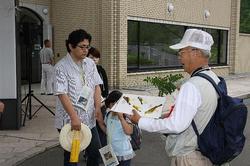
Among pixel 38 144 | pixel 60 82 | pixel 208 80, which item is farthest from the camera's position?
pixel 38 144

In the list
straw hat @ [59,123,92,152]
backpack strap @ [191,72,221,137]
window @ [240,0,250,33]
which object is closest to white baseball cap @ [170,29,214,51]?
backpack strap @ [191,72,221,137]

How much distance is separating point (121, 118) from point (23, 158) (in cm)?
289

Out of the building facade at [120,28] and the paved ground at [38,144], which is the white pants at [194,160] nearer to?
the paved ground at [38,144]

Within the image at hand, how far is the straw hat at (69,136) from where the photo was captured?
460 centimetres

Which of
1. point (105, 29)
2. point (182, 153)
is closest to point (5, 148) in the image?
point (182, 153)

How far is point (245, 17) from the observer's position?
3822cm

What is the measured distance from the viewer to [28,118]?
34.3 feet

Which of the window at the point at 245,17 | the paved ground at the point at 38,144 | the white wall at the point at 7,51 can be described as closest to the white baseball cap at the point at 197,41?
the paved ground at the point at 38,144

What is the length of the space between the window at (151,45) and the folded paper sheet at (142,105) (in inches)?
581

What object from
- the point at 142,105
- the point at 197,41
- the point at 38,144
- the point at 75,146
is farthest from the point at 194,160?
the point at 38,144

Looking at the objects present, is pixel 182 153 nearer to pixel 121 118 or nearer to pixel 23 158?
pixel 121 118

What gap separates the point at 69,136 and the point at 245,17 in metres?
35.7

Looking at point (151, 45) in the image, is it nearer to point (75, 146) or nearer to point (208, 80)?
point (75, 146)

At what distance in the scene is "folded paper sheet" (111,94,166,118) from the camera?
10.9ft
